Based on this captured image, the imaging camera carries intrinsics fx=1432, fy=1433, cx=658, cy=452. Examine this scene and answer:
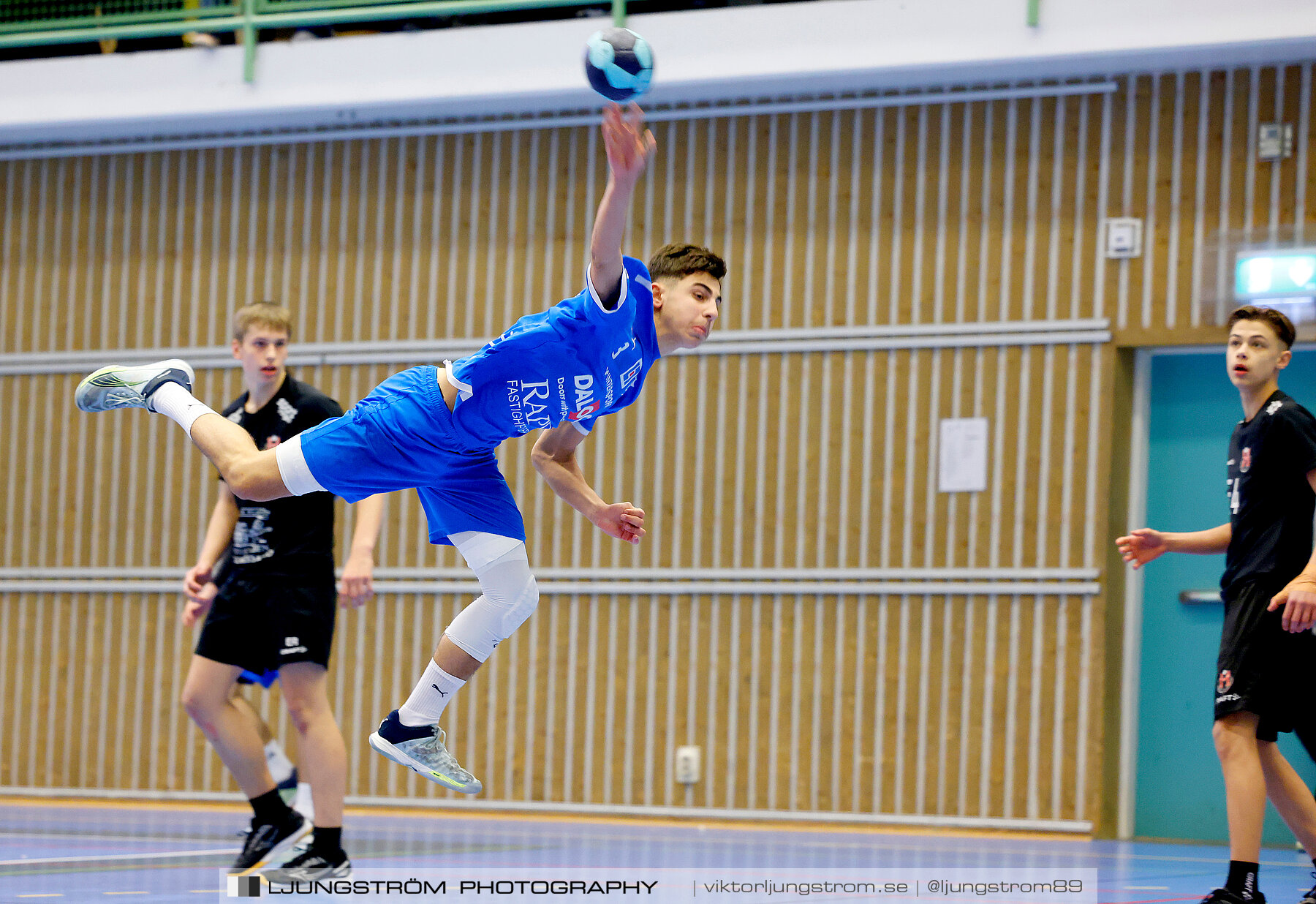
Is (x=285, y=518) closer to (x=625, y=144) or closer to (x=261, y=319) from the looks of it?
(x=261, y=319)

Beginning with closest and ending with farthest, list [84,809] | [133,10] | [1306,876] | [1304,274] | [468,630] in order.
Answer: [468,630] < [1306,876] < [1304,274] < [84,809] < [133,10]

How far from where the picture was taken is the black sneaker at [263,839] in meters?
5.39

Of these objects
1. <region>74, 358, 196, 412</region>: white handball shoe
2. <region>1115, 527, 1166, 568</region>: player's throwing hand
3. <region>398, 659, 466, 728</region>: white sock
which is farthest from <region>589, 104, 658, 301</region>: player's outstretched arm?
<region>1115, 527, 1166, 568</region>: player's throwing hand

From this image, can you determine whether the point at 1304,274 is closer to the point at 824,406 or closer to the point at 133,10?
the point at 824,406

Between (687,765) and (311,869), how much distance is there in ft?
15.4

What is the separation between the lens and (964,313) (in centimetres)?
934

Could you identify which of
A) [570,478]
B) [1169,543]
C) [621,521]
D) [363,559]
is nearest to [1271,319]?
[1169,543]

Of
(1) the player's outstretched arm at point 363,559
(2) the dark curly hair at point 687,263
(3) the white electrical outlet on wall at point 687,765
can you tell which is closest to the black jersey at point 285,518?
(1) the player's outstretched arm at point 363,559

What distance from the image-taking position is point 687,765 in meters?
9.51

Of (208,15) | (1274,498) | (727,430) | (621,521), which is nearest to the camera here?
(621,521)

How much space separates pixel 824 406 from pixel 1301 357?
2.97 meters

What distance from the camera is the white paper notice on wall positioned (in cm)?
919

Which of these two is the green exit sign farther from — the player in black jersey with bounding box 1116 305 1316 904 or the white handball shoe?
the white handball shoe

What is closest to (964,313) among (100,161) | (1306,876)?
(1306,876)
